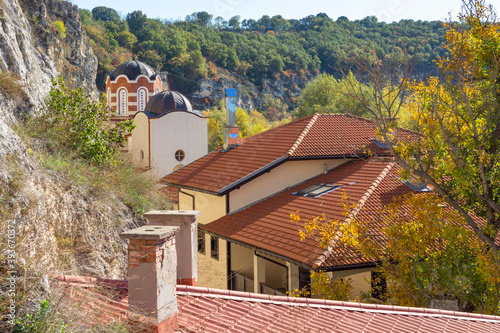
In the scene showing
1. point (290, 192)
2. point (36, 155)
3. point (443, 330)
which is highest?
point (36, 155)

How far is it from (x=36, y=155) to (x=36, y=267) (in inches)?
308

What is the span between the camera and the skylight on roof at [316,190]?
1426 centimetres

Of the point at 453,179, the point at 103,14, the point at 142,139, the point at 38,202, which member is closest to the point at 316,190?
the point at 453,179

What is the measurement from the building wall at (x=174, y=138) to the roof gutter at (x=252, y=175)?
18.1m

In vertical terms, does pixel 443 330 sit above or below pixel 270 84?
below

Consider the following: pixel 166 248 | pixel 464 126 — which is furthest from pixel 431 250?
pixel 166 248

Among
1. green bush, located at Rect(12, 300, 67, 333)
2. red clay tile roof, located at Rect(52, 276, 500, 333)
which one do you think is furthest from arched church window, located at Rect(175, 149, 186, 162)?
green bush, located at Rect(12, 300, 67, 333)

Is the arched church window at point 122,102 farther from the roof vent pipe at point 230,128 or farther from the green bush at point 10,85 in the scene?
the green bush at point 10,85

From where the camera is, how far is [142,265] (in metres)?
5.41

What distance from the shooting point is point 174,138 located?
3366 cm

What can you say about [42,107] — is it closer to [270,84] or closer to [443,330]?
[443,330]

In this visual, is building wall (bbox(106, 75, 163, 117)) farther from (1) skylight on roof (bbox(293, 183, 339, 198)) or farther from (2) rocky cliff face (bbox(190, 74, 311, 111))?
(2) rocky cliff face (bbox(190, 74, 311, 111))

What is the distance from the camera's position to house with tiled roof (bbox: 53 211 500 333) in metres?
5.30

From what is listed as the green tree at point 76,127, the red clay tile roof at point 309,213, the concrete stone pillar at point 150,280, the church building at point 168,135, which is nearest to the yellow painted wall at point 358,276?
the red clay tile roof at point 309,213
